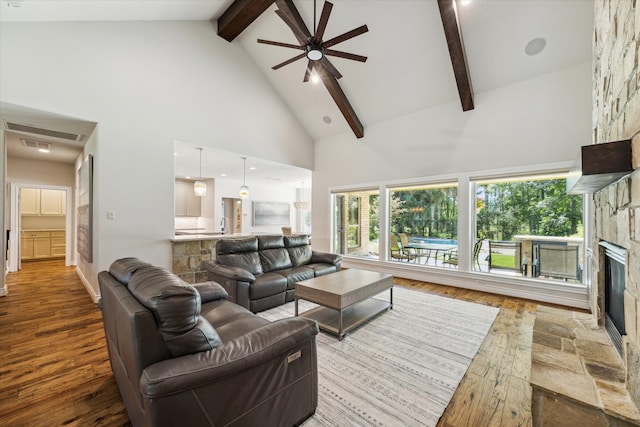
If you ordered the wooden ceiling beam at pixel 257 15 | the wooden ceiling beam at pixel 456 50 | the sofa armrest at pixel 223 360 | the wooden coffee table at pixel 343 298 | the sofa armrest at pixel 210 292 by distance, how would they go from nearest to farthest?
the sofa armrest at pixel 223 360
the sofa armrest at pixel 210 292
the wooden coffee table at pixel 343 298
the wooden ceiling beam at pixel 456 50
the wooden ceiling beam at pixel 257 15

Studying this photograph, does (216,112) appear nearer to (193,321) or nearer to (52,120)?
(52,120)

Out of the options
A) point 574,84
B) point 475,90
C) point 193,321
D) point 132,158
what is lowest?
point 193,321

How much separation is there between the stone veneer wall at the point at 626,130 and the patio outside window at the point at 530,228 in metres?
2.20

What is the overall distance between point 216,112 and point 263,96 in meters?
1.26

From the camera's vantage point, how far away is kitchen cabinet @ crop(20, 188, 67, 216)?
22.2 feet

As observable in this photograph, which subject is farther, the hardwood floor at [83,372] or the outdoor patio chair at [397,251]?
the outdoor patio chair at [397,251]

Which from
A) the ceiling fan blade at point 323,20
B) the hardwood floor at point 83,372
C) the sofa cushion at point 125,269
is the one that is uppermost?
the ceiling fan blade at point 323,20

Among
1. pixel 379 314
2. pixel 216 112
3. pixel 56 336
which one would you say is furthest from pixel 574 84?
pixel 56 336

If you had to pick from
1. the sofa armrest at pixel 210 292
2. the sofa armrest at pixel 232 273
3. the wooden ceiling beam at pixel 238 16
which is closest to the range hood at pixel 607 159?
the sofa armrest at pixel 210 292

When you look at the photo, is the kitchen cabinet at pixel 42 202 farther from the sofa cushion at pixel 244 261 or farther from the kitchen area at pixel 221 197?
the sofa cushion at pixel 244 261

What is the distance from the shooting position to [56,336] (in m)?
2.71

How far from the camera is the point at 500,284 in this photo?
4258 millimetres

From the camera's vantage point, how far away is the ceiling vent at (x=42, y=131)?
3702 mm

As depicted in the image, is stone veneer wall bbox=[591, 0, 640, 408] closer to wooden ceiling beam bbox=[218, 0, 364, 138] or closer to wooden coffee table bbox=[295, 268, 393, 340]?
wooden coffee table bbox=[295, 268, 393, 340]
